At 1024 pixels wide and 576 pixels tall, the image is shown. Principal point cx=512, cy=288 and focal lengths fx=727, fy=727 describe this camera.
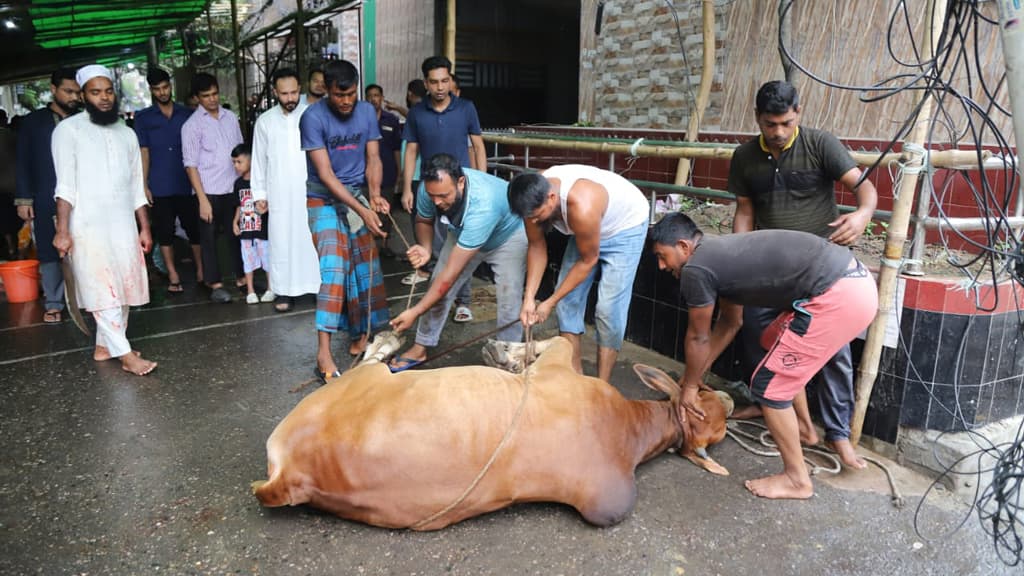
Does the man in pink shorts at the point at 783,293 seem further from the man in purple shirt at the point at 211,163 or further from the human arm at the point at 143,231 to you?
the man in purple shirt at the point at 211,163

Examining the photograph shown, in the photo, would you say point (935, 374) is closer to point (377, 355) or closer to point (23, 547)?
point (377, 355)

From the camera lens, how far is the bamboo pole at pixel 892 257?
3170mm

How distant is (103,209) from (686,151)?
348cm

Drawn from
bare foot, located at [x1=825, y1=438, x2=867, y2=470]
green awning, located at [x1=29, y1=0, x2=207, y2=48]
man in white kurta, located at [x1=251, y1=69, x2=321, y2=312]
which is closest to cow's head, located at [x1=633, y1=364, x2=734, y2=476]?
bare foot, located at [x1=825, y1=438, x2=867, y2=470]

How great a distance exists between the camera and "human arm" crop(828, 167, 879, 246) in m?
3.22

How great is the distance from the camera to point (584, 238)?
3600mm

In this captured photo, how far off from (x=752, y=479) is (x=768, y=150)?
1.56 m

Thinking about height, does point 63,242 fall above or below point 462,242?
below

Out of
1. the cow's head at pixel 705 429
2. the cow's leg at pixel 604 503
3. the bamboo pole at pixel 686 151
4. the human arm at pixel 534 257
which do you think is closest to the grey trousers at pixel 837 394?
the cow's head at pixel 705 429

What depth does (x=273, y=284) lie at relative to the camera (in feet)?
19.4

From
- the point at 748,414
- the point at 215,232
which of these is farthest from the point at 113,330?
the point at 748,414

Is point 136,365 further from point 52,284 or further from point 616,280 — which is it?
point 616,280

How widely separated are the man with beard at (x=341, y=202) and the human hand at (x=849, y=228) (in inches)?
100

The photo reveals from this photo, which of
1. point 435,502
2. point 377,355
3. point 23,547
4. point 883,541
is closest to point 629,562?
point 435,502
